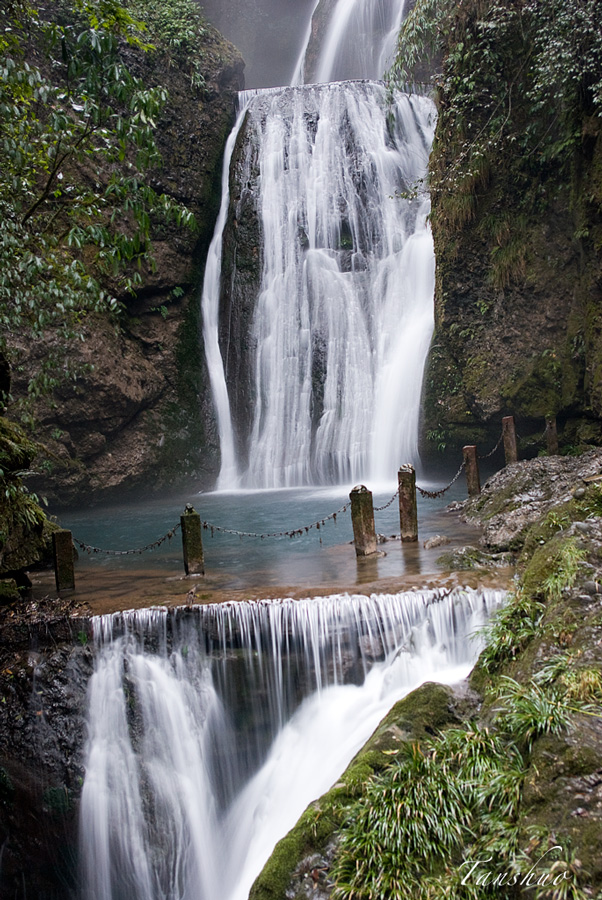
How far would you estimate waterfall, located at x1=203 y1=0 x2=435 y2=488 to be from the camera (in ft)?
56.8

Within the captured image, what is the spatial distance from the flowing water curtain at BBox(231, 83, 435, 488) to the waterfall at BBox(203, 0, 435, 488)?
0.12 feet

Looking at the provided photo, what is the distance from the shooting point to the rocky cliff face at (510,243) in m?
13.0

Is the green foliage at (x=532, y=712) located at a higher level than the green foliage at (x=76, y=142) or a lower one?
lower

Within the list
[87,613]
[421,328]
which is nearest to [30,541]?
[87,613]

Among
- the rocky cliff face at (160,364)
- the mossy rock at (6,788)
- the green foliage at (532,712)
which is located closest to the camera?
the green foliage at (532,712)

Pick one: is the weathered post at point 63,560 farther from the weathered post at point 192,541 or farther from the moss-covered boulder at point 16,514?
the weathered post at point 192,541

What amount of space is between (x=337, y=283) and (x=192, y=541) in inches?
483

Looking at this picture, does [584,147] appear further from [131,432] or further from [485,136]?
[131,432]

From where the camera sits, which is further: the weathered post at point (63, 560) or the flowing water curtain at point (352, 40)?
the flowing water curtain at point (352, 40)

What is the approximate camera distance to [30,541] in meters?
8.40

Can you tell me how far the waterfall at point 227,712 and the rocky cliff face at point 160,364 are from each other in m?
11.2

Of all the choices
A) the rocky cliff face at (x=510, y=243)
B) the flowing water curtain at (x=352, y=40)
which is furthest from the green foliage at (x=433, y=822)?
the flowing water curtain at (x=352, y=40)

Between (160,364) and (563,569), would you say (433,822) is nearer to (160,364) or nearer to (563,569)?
(563,569)

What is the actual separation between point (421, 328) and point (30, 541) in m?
11.7
